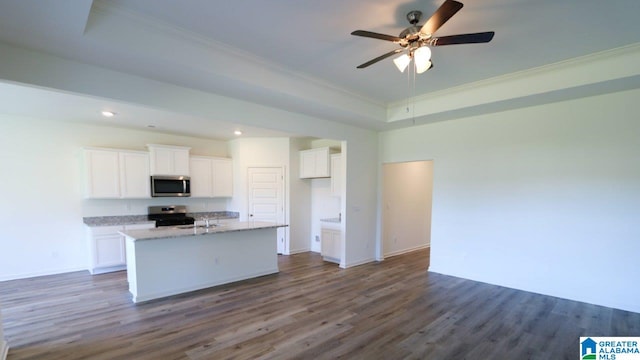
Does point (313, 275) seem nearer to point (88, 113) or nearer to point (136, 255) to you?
point (136, 255)

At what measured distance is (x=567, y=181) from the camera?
12.9 feet

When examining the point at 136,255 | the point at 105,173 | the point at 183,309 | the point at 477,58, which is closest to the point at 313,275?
the point at 183,309

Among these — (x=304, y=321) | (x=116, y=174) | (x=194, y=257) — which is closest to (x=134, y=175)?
(x=116, y=174)

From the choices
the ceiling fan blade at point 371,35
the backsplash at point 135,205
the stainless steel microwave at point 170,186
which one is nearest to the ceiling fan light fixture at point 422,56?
the ceiling fan blade at point 371,35

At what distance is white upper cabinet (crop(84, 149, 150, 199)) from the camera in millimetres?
5250

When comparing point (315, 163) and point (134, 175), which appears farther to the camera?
point (315, 163)

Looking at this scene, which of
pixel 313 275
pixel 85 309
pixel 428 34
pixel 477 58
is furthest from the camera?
pixel 313 275

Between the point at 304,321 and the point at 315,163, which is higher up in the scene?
the point at 315,163

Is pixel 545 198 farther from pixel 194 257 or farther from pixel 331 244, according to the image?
pixel 194 257

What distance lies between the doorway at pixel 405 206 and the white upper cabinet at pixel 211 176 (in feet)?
12.1

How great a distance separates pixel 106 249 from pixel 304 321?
13.9ft

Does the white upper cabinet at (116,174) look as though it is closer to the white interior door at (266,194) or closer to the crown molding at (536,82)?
the white interior door at (266,194)

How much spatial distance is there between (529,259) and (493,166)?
1472 mm

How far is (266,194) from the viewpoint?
6715mm
